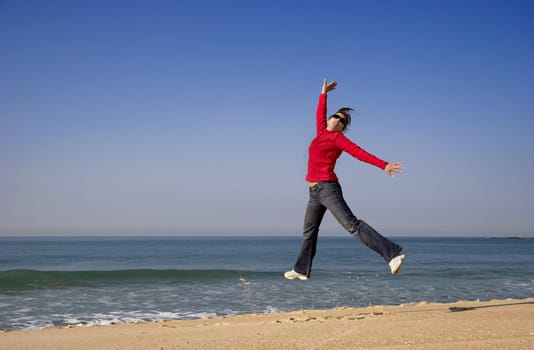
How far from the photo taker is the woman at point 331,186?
4.93 meters

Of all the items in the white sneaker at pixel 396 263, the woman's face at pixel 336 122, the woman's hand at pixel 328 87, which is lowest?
the white sneaker at pixel 396 263

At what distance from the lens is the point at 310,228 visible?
5.52 metres

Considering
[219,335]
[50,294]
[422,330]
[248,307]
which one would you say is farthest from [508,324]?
[50,294]

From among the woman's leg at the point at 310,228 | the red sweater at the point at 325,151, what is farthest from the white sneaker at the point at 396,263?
the red sweater at the point at 325,151

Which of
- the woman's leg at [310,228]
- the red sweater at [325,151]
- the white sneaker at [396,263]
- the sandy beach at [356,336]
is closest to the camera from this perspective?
the sandy beach at [356,336]

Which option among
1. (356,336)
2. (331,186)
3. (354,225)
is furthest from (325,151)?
(356,336)

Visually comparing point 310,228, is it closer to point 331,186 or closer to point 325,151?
point 331,186

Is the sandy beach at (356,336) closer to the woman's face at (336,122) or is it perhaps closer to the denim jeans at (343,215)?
the denim jeans at (343,215)

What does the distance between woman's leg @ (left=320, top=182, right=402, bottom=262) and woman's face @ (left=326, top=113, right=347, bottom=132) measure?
28.7 inches

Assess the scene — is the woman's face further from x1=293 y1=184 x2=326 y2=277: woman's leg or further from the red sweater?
x1=293 y1=184 x2=326 y2=277: woman's leg

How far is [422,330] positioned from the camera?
4715mm

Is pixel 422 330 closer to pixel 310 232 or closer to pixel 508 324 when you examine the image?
pixel 508 324

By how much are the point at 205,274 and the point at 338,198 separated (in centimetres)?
1895

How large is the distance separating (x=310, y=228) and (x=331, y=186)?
689 mm
